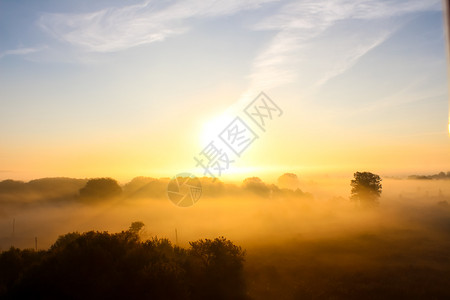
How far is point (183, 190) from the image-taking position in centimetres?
14625

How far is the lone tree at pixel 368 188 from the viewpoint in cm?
9238

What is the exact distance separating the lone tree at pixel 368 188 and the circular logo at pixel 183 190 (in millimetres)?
75600

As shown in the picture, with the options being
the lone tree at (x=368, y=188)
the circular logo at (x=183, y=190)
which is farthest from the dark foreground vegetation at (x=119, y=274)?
the circular logo at (x=183, y=190)

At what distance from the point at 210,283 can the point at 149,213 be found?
117406 mm

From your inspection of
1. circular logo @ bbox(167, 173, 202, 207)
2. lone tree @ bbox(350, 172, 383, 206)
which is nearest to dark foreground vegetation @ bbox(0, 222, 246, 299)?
lone tree @ bbox(350, 172, 383, 206)

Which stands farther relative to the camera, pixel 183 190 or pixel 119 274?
pixel 183 190

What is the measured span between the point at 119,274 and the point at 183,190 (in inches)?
4933

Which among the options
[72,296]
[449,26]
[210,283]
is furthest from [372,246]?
[449,26]

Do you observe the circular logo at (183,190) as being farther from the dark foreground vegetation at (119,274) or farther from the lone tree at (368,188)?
the dark foreground vegetation at (119,274)

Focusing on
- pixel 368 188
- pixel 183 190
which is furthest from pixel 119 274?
pixel 183 190

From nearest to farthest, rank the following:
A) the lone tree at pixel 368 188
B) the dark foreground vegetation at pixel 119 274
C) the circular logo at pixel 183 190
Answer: the dark foreground vegetation at pixel 119 274, the lone tree at pixel 368 188, the circular logo at pixel 183 190

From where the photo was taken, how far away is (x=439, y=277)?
36.2 m

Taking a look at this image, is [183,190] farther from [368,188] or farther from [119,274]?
[119,274]

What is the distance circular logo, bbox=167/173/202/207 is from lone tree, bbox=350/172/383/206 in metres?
75.6
